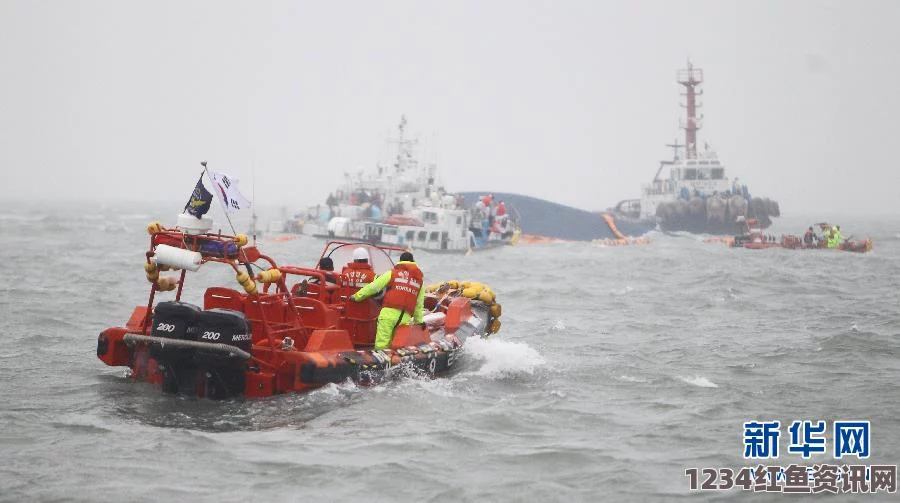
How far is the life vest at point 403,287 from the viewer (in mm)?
13383

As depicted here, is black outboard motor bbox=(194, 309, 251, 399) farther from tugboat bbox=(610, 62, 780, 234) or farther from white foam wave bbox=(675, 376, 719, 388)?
tugboat bbox=(610, 62, 780, 234)

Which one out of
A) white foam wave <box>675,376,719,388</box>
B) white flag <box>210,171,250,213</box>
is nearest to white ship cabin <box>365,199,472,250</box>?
white foam wave <box>675,376,719,388</box>

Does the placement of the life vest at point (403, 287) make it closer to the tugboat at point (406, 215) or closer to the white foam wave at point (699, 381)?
the white foam wave at point (699, 381)

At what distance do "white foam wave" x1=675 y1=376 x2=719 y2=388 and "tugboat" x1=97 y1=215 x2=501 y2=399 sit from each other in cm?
310

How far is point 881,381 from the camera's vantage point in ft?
48.2

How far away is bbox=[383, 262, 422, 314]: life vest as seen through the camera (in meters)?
13.4

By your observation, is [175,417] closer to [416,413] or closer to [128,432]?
[128,432]

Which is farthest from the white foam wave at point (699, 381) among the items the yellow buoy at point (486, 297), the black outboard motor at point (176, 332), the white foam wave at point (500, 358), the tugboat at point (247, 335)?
the black outboard motor at point (176, 332)

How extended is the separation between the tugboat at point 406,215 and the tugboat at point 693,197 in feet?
80.1

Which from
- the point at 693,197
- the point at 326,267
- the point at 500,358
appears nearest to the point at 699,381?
the point at 500,358

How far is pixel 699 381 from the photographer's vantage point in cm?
1456

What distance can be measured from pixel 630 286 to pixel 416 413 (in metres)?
21.8

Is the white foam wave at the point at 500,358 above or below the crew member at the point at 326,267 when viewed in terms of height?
→ below

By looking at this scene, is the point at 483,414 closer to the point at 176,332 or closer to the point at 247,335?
the point at 247,335
